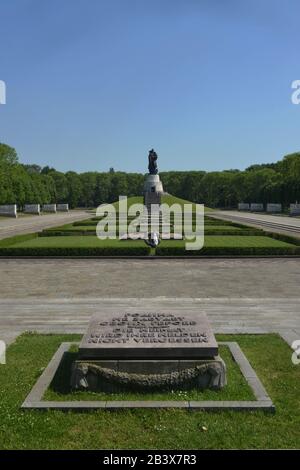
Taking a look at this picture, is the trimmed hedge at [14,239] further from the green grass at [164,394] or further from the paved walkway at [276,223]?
the green grass at [164,394]

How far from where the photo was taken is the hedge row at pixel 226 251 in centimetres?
2380

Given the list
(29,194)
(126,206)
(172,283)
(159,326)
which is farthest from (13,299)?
(29,194)

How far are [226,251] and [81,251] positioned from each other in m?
7.55

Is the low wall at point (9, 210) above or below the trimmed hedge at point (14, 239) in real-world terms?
above

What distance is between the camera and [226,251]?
24016 millimetres

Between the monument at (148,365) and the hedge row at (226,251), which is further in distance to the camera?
the hedge row at (226,251)

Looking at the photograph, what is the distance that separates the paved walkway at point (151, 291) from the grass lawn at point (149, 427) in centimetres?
301

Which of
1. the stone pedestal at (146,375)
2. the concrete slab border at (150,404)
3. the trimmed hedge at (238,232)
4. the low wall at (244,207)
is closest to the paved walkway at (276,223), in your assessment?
the trimmed hedge at (238,232)

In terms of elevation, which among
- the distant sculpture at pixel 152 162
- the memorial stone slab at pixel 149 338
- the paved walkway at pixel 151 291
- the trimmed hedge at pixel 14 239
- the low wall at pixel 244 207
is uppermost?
the distant sculpture at pixel 152 162

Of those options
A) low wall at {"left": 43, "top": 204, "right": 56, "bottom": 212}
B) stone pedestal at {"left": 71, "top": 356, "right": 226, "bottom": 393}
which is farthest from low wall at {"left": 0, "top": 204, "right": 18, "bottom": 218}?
stone pedestal at {"left": 71, "top": 356, "right": 226, "bottom": 393}

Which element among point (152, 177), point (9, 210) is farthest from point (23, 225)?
point (9, 210)

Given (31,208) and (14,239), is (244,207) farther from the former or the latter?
(14,239)

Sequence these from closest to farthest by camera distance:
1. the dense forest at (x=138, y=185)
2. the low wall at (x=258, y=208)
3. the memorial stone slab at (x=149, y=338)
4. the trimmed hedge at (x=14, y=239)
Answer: the memorial stone slab at (x=149, y=338)
the trimmed hedge at (x=14, y=239)
the dense forest at (x=138, y=185)
the low wall at (x=258, y=208)
